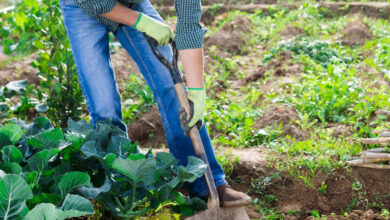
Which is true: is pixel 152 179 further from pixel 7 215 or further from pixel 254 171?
pixel 254 171

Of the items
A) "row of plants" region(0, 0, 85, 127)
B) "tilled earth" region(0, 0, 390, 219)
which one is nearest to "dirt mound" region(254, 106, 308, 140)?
"tilled earth" region(0, 0, 390, 219)

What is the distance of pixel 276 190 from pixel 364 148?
2.03ft

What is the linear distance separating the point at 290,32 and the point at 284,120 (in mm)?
2178

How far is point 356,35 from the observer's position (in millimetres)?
4605

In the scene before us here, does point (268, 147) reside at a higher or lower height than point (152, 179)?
lower

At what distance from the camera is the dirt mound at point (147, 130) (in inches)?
132

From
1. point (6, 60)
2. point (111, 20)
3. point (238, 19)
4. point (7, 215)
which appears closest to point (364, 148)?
point (111, 20)

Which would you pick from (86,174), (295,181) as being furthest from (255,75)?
(86,174)

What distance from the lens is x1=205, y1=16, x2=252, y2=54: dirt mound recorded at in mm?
4918

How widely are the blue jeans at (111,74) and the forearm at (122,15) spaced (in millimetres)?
127

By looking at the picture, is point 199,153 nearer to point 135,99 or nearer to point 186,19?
point 186,19

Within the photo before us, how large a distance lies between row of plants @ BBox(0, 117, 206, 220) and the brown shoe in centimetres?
13

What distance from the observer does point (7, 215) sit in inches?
58.6

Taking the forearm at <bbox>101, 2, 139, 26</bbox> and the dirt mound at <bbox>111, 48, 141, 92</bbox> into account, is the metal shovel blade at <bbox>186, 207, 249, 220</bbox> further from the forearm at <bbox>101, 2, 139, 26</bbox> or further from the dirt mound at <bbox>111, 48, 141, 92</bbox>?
the dirt mound at <bbox>111, 48, 141, 92</bbox>
